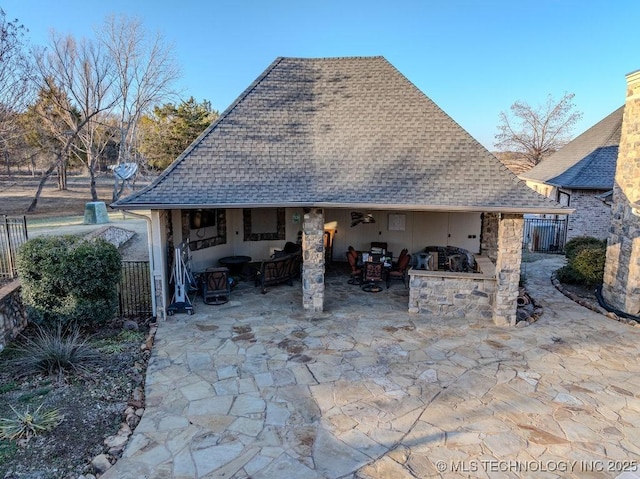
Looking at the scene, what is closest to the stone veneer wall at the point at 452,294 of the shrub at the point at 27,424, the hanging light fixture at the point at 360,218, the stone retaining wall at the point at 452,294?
the stone retaining wall at the point at 452,294

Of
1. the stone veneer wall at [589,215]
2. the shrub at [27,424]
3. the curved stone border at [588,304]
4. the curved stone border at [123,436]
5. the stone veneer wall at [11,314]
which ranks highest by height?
the stone veneer wall at [589,215]

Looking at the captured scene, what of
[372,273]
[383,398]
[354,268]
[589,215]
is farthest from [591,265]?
[383,398]


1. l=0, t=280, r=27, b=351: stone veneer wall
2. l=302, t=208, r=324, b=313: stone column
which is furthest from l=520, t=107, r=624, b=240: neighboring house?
l=0, t=280, r=27, b=351: stone veneer wall

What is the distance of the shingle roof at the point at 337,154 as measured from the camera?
818cm

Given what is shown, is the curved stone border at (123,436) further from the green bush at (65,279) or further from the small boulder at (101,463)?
the green bush at (65,279)

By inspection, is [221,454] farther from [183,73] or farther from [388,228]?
[183,73]

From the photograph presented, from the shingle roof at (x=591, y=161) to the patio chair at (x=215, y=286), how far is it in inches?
567

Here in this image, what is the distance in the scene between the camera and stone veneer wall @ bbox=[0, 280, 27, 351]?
707 centimetres

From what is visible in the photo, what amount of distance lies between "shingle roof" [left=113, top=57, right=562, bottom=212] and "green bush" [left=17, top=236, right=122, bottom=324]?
1.22 metres

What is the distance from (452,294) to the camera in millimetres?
8672

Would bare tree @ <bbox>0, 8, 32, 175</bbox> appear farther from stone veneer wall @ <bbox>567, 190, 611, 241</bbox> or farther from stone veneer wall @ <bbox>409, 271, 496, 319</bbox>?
stone veneer wall @ <bbox>567, 190, 611, 241</bbox>

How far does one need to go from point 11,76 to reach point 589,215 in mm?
24528

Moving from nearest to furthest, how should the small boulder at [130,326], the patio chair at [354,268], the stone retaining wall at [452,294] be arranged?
the small boulder at [130,326] < the stone retaining wall at [452,294] < the patio chair at [354,268]

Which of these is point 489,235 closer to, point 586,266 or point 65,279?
point 586,266
